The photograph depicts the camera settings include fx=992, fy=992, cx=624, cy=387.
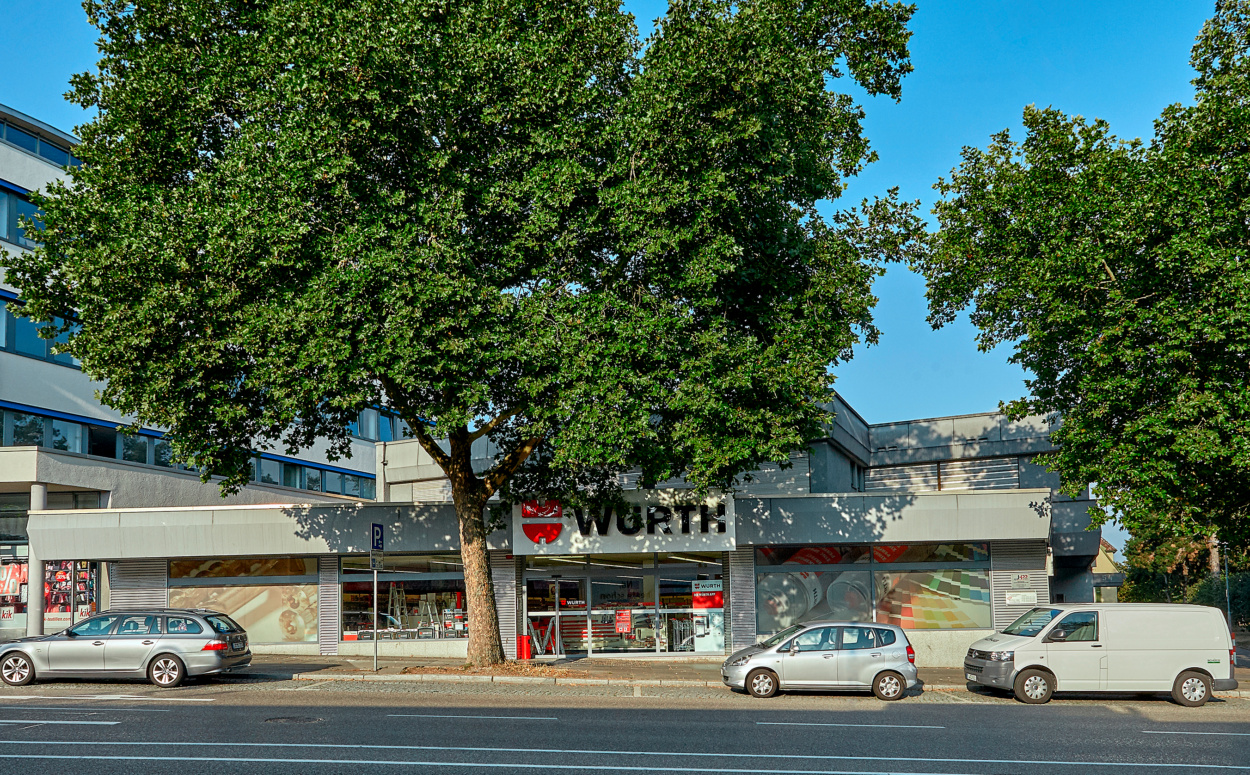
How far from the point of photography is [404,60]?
1519cm

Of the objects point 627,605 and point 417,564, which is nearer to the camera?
point 627,605

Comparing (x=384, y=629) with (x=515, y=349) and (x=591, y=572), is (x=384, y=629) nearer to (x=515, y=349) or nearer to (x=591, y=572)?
(x=591, y=572)

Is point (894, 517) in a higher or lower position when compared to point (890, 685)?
higher

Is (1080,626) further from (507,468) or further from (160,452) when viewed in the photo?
(160,452)

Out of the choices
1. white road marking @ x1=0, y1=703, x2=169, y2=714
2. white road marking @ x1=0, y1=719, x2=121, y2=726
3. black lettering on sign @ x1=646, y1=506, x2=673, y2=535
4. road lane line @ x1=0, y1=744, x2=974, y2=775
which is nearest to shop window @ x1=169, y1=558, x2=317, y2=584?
black lettering on sign @ x1=646, y1=506, x2=673, y2=535

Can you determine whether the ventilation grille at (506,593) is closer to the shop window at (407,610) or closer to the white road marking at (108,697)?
the shop window at (407,610)

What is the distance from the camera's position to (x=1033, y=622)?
58.6 feet

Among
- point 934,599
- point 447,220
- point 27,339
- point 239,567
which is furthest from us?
point 27,339

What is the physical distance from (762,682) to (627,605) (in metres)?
6.82

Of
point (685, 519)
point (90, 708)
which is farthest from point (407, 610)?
point (90, 708)

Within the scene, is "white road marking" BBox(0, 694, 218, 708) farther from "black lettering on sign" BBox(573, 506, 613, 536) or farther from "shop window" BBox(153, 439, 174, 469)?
"shop window" BBox(153, 439, 174, 469)

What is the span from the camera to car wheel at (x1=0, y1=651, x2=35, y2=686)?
17.5 meters

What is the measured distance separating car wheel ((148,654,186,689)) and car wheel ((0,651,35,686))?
7.07 feet

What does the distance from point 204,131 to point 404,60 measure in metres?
4.94
